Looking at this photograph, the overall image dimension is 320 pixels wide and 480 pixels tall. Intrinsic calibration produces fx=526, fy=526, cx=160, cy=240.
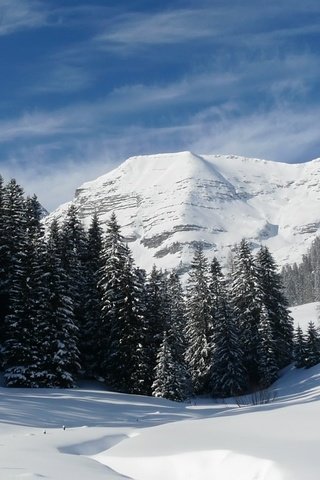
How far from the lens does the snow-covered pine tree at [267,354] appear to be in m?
41.6

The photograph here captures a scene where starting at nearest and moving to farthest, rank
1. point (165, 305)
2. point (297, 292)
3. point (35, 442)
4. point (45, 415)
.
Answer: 1. point (35, 442)
2. point (45, 415)
3. point (165, 305)
4. point (297, 292)

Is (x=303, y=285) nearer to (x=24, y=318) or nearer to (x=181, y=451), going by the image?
(x=24, y=318)

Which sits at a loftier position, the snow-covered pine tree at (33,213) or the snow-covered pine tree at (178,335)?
the snow-covered pine tree at (33,213)

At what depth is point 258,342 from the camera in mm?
43188

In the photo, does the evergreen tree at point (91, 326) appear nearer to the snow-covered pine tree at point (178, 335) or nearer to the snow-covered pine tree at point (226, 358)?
the snow-covered pine tree at point (178, 335)

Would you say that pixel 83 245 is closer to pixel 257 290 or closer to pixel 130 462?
pixel 257 290

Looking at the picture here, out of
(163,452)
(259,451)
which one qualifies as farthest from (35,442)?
(259,451)

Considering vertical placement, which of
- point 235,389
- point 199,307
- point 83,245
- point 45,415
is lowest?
point 235,389

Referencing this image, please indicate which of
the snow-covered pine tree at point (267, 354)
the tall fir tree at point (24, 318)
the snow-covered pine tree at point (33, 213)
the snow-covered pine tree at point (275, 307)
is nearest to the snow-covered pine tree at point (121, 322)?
the tall fir tree at point (24, 318)

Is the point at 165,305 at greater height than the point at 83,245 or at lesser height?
lesser

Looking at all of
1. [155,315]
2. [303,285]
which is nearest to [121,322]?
[155,315]

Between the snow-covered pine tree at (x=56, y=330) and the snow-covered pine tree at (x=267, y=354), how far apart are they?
1549 cm

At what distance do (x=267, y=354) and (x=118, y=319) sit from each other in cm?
1384

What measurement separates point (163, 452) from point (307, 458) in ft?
8.88
